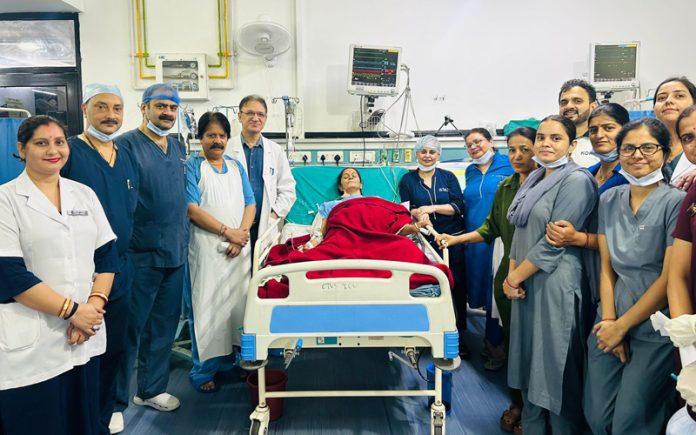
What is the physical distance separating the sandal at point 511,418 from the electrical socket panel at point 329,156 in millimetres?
2920

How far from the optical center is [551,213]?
6.12 feet

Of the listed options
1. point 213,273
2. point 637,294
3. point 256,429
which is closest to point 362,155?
point 213,273

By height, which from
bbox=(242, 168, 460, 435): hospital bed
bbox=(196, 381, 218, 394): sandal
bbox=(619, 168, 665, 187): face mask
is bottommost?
bbox=(196, 381, 218, 394): sandal

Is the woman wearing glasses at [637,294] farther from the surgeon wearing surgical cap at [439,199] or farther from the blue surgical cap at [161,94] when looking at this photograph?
the blue surgical cap at [161,94]

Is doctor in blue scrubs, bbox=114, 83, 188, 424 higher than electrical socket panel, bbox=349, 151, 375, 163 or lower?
lower

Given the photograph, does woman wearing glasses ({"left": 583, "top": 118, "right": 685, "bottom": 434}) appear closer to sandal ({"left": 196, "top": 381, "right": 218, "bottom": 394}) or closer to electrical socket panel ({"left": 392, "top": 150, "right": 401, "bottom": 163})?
sandal ({"left": 196, "top": 381, "right": 218, "bottom": 394})

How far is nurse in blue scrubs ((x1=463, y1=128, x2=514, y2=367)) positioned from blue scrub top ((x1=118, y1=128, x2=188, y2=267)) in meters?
1.99

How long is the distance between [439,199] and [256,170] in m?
1.37

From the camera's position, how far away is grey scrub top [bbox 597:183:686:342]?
1.53 m

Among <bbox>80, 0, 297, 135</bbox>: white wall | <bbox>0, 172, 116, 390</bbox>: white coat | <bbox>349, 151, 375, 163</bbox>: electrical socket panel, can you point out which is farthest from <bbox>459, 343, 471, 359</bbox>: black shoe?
<bbox>80, 0, 297, 135</bbox>: white wall

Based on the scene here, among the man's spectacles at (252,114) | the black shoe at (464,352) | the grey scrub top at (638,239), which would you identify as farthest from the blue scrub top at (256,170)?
the grey scrub top at (638,239)

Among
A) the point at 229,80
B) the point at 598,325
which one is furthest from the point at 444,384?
the point at 229,80

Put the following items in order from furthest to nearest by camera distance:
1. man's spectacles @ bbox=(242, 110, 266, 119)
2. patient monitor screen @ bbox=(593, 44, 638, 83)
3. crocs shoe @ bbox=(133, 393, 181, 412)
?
patient monitor screen @ bbox=(593, 44, 638, 83), man's spectacles @ bbox=(242, 110, 266, 119), crocs shoe @ bbox=(133, 393, 181, 412)

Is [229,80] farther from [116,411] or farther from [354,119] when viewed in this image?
[116,411]
